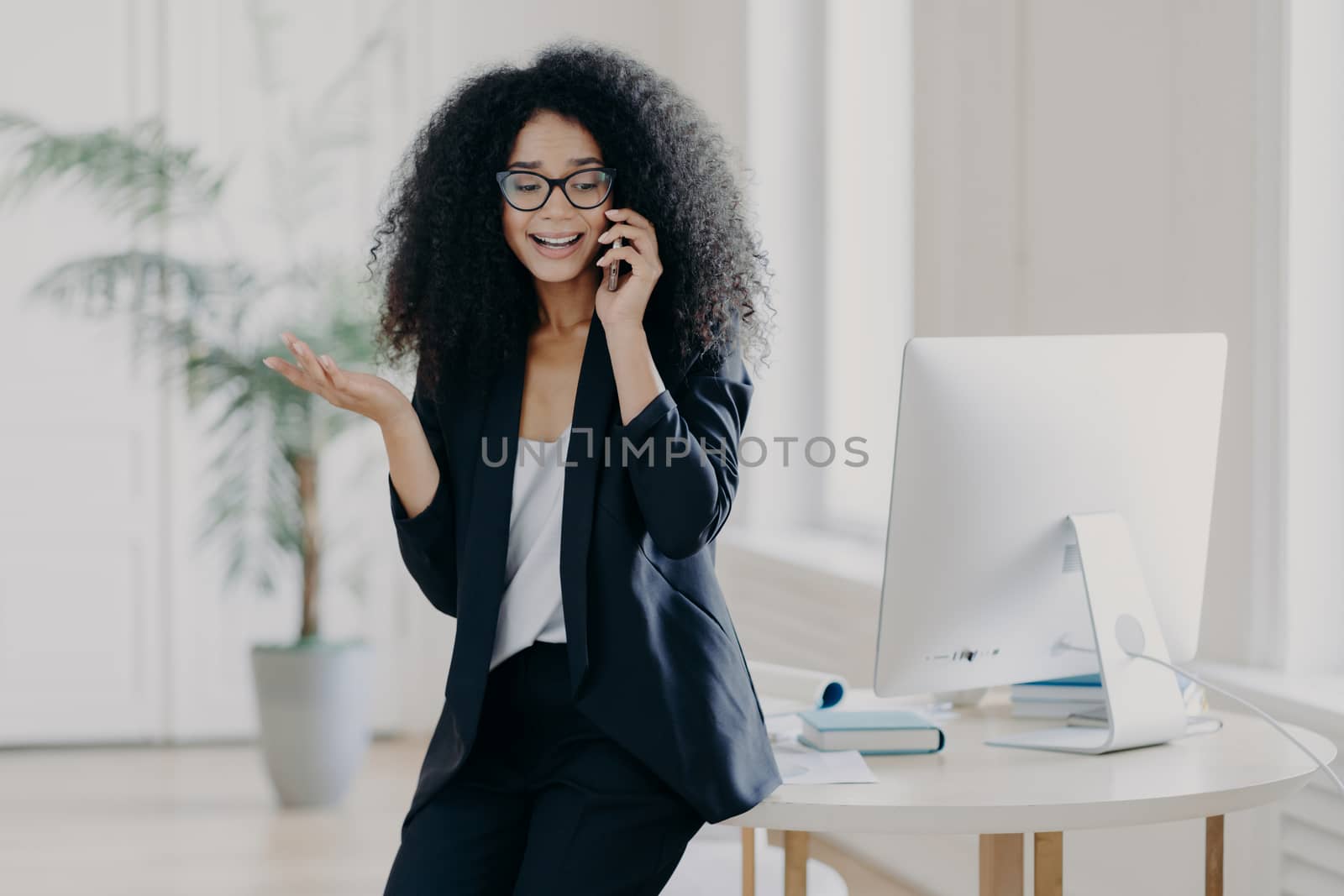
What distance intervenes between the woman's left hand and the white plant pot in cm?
251

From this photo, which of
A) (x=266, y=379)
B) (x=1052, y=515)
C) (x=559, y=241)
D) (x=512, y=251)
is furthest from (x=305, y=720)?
(x=1052, y=515)

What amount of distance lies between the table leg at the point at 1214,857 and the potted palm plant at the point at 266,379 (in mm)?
2619

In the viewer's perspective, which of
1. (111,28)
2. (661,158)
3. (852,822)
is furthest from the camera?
(111,28)

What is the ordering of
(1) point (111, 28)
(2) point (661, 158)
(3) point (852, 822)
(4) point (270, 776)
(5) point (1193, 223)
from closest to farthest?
(3) point (852, 822), (2) point (661, 158), (5) point (1193, 223), (4) point (270, 776), (1) point (111, 28)

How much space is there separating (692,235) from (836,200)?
2512 mm

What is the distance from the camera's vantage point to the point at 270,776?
3.76 metres

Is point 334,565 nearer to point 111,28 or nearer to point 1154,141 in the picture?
point 111,28

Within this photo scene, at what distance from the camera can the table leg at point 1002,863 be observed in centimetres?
157

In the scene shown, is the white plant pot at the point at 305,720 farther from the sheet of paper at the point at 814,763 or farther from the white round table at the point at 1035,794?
the white round table at the point at 1035,794

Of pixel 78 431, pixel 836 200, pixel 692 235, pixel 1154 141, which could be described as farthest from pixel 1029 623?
pixel 78 431

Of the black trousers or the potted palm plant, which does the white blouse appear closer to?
the black trousers

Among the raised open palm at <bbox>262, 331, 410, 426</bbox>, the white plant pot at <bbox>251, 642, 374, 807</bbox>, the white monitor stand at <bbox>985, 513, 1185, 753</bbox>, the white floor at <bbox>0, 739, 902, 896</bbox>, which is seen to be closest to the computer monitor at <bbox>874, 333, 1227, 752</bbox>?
the white monitor stand at <bbox>985, 513, 1185, 753</bbox>

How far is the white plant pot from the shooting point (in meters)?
3.73

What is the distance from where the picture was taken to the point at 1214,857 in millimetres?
1650
